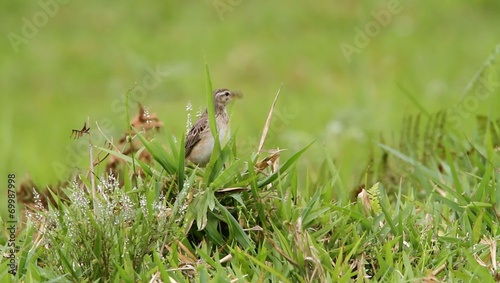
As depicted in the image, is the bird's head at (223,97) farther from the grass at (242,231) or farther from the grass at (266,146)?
the grass at (242,231)

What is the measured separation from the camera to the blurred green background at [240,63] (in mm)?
11633

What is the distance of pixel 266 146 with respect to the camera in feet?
29.3

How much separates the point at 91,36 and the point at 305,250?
10524 millimetres

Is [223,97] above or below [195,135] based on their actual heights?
above

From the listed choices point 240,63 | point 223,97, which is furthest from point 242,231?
point 240,63

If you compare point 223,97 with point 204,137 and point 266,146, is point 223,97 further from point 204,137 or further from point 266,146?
point 266,146

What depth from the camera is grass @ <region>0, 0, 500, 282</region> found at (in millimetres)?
4973

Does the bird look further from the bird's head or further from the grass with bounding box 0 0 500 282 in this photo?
the grass with bounding box 0 0 500 282

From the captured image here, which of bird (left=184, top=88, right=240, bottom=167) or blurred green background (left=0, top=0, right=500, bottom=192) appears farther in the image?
blurred green background (left=0, top=0, right=500, bottom=192)

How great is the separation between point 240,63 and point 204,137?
23.8 ft

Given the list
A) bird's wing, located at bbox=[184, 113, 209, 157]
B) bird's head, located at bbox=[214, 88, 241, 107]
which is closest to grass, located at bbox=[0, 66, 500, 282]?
bird's wing, located at bbox=[184, 113, 209, 157]

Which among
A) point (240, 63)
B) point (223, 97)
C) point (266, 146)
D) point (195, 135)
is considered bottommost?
point (240, 63)

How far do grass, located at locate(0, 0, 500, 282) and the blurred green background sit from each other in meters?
0.03

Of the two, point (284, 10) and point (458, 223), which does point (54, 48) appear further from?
point (458, 223)
